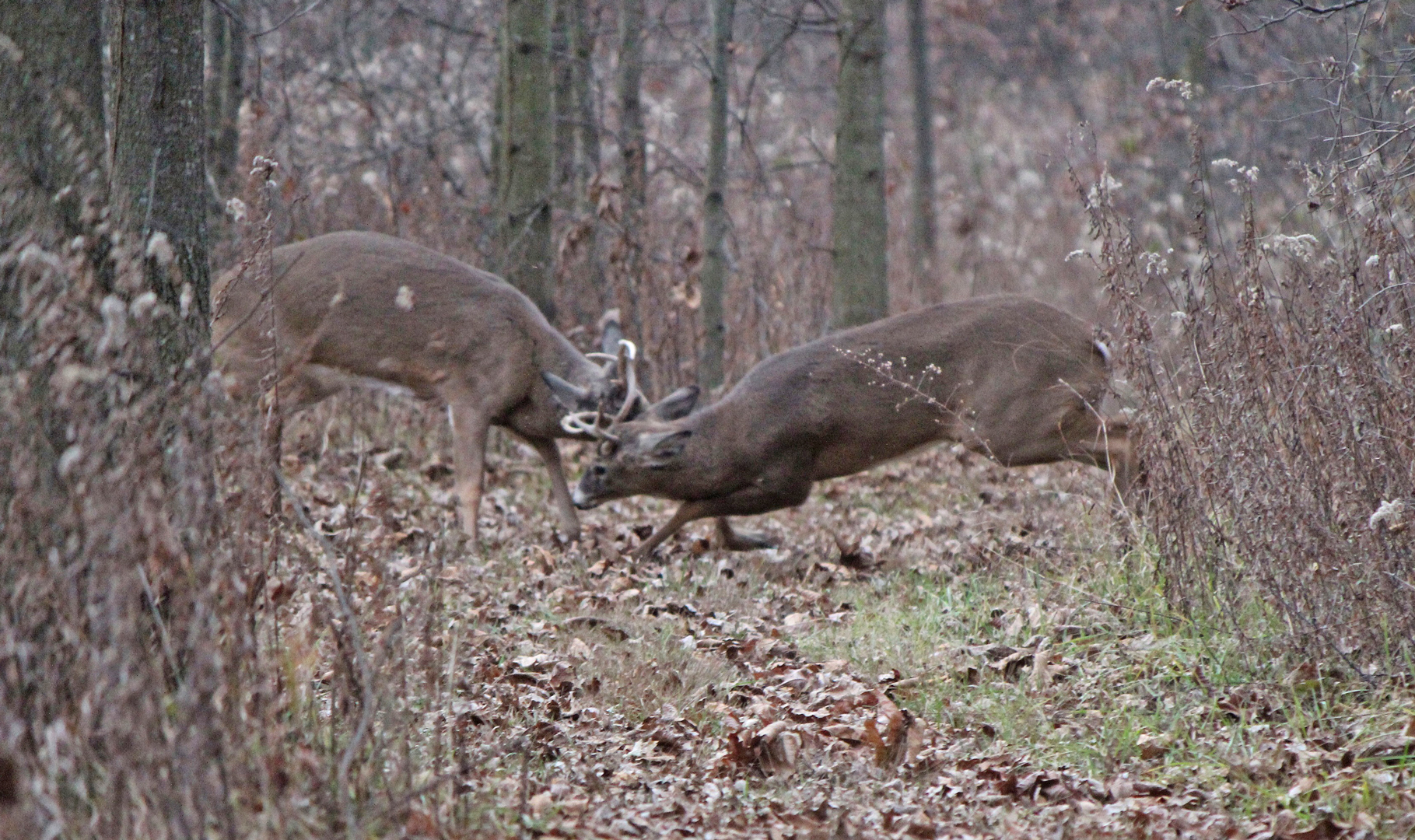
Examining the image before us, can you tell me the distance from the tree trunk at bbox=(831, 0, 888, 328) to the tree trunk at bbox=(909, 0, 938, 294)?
5177 mm

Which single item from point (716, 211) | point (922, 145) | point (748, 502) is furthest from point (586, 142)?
point (748, 502)

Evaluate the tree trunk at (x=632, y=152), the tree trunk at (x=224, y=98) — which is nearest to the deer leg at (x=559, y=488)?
the tree trunk at (x=632, y=152)

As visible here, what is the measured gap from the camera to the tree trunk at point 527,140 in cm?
1029

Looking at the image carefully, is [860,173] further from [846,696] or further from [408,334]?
[846,696]

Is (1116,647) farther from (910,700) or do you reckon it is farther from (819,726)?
(819,726)

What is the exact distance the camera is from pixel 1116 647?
5.68 meters

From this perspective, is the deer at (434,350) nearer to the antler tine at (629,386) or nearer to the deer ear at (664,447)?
the antler tine at (629,386)

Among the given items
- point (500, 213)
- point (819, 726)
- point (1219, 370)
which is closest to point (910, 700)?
point (819, 726)

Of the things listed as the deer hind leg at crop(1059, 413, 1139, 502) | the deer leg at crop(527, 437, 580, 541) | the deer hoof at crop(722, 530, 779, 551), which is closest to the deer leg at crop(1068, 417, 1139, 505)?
the deer hind leg at crop(1059, 413, 1139, 502)

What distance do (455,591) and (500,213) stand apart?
14.4 feet

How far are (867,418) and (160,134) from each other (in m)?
5.14

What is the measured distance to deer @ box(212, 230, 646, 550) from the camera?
9.38 m

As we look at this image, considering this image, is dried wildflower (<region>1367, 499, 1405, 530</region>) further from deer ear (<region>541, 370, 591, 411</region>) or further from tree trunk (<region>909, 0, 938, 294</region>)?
tree trunk (<region>909, 0, 938, 294</region>)

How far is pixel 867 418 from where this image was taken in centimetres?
884
